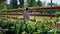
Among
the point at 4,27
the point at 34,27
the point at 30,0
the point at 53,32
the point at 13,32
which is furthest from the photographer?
the point at 30,0

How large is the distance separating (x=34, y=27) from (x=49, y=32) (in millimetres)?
866

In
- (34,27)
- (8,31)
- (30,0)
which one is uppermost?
(34,27)

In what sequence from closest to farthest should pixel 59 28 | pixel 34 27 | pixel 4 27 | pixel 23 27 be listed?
pixel 59 28 < pixel 34 27 < pixel 23 27 < pixel 4 27

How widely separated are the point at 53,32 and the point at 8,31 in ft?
8.63

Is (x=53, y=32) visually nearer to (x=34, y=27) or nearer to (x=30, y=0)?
(x=34, y=27)

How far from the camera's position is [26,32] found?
4875 millimetres

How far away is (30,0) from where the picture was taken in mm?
51812

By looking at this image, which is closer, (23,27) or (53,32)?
(53,32)

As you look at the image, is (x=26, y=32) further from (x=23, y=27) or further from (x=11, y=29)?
(x=11, y=29)

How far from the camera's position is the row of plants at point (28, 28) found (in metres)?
4.12

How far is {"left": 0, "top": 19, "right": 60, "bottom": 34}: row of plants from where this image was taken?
4125 mm

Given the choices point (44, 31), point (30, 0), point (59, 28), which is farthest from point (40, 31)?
point (30, 0)

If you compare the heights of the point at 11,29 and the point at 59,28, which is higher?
the point at 59,28

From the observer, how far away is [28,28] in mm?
5004
